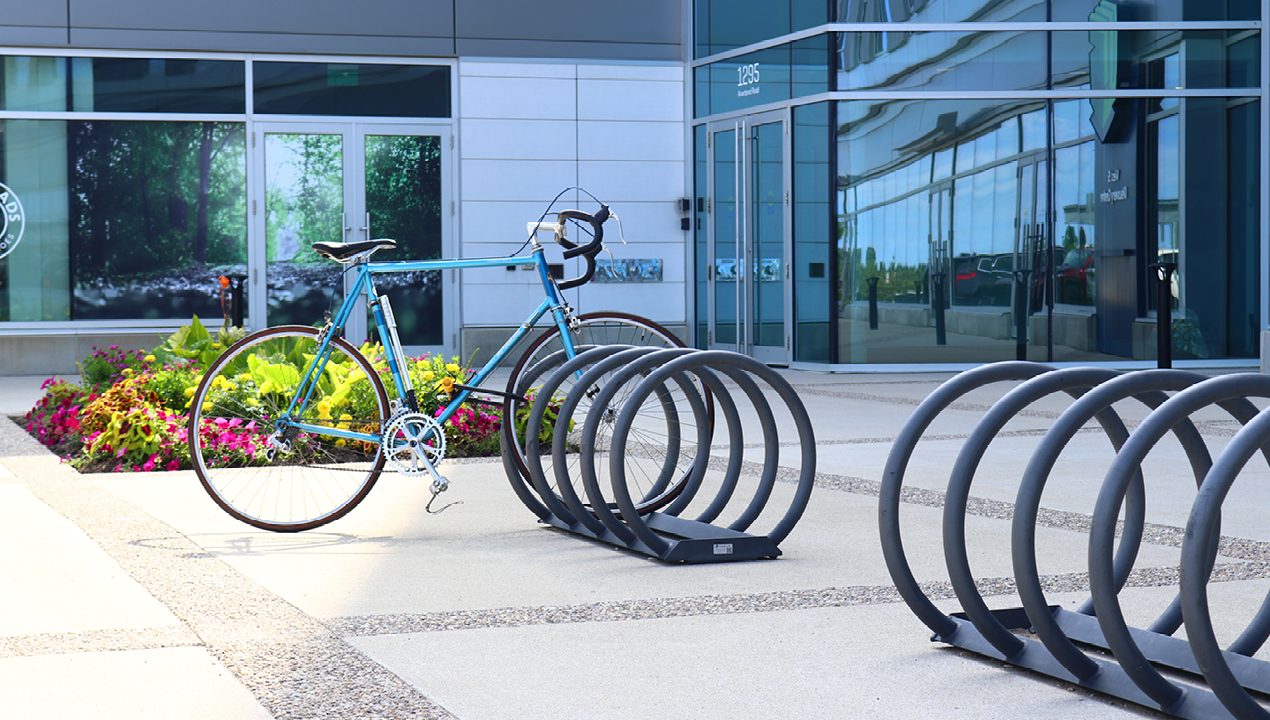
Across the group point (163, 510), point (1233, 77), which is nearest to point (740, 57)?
point (1233, 77)

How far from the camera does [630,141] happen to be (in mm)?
17234

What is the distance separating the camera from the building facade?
15.0 m

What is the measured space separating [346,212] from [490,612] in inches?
511

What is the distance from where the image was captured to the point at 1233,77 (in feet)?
49.6

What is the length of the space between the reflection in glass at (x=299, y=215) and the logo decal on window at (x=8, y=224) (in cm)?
248

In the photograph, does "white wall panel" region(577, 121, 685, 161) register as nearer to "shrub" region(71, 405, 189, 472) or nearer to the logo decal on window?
the logo decal on window

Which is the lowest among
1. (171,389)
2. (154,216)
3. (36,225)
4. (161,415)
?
(161,415)

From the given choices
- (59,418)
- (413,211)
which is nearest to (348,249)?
(59,418)

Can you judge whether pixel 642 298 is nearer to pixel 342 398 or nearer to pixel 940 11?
pixel 940 11

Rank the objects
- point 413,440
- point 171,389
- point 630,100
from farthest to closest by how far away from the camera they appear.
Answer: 1. point 630,100
2. point 171,389
3. point 413,440

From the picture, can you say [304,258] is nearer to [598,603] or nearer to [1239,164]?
[1239,164]

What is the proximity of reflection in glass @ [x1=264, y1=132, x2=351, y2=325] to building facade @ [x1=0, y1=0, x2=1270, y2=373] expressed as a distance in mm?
30

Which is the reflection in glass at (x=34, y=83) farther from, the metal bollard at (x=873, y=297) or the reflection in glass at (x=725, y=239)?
the metal bollard at (x=873, y=297)

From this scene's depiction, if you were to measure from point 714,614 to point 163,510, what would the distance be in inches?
114
